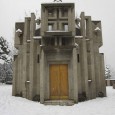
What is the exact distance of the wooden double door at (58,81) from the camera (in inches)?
616

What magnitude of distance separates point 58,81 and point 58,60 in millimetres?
1687

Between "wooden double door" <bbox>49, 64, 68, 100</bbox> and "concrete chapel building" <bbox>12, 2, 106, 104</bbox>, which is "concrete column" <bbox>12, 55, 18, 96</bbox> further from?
"wooden double door" <bbox>49, 64, 68, 100</bbox>

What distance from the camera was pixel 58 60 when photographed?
15.9 m

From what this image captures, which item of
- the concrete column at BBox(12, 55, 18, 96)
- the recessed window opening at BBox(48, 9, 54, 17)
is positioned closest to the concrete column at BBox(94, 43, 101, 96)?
the recessed window opening at BBox(48, 9, 54, 17)

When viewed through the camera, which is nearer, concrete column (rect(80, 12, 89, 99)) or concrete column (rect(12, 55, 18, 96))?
concrete column (rect(80, 12, 89, 99))

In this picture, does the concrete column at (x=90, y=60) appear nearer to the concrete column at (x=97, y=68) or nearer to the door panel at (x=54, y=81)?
the concrete column at (x=97, y=68)

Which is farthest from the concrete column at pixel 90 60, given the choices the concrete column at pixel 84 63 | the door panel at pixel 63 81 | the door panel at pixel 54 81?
the door panel at pixel 54 81

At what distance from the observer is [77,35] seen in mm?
17047

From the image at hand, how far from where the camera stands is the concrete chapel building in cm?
1536

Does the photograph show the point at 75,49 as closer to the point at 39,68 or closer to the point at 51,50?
the point at 51,50

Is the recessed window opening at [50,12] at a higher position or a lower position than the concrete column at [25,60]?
higher

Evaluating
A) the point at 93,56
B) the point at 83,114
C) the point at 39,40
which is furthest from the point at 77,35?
the point at 83,114

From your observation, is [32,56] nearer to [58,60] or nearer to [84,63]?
[58,60]

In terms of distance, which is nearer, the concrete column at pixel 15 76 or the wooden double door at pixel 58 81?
the wooden double door at pixel 58 81
